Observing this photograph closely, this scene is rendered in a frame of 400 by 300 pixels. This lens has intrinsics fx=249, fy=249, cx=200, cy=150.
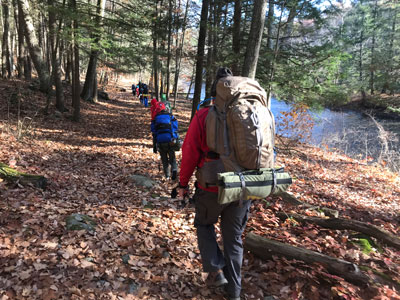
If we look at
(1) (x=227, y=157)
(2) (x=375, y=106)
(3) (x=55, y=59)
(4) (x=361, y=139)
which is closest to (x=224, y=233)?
(1) (x=227, y=157)

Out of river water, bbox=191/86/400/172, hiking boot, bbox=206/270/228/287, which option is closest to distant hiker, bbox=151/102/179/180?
hiking boot, bbox=206/270/228/287

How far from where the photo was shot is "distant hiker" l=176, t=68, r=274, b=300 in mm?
2295

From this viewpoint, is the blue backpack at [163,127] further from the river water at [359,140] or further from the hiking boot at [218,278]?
the river water at [359,140]

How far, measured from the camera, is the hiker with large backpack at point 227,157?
219cm

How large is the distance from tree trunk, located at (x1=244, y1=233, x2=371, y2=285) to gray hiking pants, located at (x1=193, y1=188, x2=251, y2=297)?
920 millimetres

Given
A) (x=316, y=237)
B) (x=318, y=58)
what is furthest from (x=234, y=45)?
(x=316, y=237)

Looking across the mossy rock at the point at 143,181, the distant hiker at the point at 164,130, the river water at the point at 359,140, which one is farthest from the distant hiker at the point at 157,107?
the river water at the point at 359,140

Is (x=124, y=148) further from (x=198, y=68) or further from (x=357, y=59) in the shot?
(x=357, y=59)

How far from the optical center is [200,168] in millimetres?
2535

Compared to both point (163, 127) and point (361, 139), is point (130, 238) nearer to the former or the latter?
point (163, 127)

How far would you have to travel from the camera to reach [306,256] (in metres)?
3.20

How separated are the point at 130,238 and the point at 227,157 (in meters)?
2.23

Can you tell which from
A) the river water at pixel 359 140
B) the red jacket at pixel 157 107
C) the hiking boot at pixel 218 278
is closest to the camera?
the hiking boot at pixel 218 278

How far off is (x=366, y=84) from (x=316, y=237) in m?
33.9
